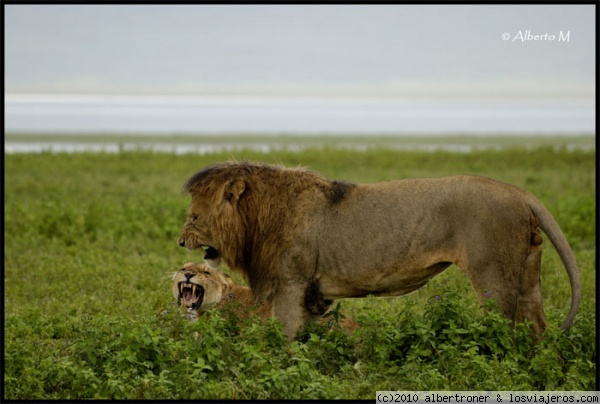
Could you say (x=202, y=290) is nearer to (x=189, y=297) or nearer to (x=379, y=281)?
(x=189, y=297)

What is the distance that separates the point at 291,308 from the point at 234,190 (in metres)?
0.98

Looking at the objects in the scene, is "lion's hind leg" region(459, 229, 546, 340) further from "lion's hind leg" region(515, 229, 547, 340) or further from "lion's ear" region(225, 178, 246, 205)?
"lion's ear" region(225, 178, 246, 205)

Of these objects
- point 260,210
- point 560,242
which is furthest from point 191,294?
point 560,242

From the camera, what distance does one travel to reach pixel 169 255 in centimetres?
1186

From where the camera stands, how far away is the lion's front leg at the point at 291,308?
7.25 metres

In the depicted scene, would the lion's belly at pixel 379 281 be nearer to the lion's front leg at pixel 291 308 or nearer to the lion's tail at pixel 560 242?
the lion's front leg at pixel 291 308

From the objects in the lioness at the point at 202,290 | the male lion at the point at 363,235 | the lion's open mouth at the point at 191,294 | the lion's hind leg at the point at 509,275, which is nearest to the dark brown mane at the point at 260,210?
the male lion at the point at 363,235

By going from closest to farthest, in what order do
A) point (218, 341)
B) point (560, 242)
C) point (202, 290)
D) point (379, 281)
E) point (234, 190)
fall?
point (218, 341) → point (560, 242) → point (379, 281) → point (234, 190) → point (202, 290)

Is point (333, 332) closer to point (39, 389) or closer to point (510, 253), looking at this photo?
point (510, 253)

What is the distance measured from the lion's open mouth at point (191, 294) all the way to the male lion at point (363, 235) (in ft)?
2.06

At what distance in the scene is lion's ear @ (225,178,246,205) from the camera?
24.1 ft

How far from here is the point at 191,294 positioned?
811 cm

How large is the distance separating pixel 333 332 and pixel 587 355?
74.4 inches

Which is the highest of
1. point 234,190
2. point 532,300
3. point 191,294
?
point 234,190
